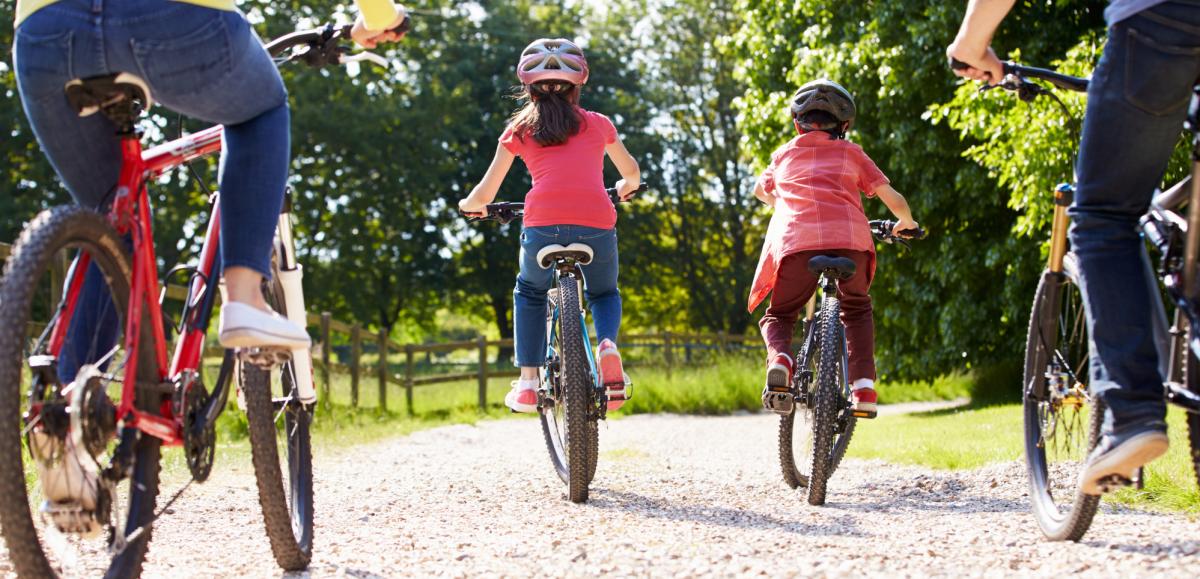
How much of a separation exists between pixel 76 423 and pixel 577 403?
2740 mm

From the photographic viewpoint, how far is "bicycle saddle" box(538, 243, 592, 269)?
538cm

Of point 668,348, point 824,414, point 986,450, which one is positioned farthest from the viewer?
point 668,348

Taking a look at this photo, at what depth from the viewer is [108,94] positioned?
2783 mm

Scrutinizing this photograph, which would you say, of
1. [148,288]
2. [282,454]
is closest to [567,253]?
[282,454]

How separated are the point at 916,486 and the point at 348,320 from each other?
100ft

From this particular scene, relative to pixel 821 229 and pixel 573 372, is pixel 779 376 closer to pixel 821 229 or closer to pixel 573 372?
pixel 821 229

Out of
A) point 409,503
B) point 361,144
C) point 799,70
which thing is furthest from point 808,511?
point 361,144

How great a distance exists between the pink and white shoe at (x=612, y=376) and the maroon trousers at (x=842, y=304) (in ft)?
2.24

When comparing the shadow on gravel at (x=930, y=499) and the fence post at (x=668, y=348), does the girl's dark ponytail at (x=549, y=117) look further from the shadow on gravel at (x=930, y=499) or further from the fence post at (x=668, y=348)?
the fence post at (x=668, y=348)

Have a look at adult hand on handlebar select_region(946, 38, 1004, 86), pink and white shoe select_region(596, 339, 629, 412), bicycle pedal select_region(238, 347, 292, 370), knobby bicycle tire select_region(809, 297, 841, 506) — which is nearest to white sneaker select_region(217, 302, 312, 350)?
bicycle pedal select_region(238, 347, 292, 370)

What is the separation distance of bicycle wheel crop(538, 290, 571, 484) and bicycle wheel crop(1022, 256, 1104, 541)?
6.94 ft

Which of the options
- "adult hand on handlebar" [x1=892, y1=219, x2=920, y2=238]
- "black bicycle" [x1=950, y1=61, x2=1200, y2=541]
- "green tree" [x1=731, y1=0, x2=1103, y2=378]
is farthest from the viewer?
"green tree" [x1=731, y1=0, x2=1103, y2=378]

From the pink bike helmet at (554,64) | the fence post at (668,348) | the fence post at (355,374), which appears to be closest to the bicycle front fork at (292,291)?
the pink bike helmet at (554,64)

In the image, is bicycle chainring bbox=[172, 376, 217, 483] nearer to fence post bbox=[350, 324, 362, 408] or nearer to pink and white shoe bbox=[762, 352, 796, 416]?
pink and white shoe bbox=[762, 352, 796, 416]
